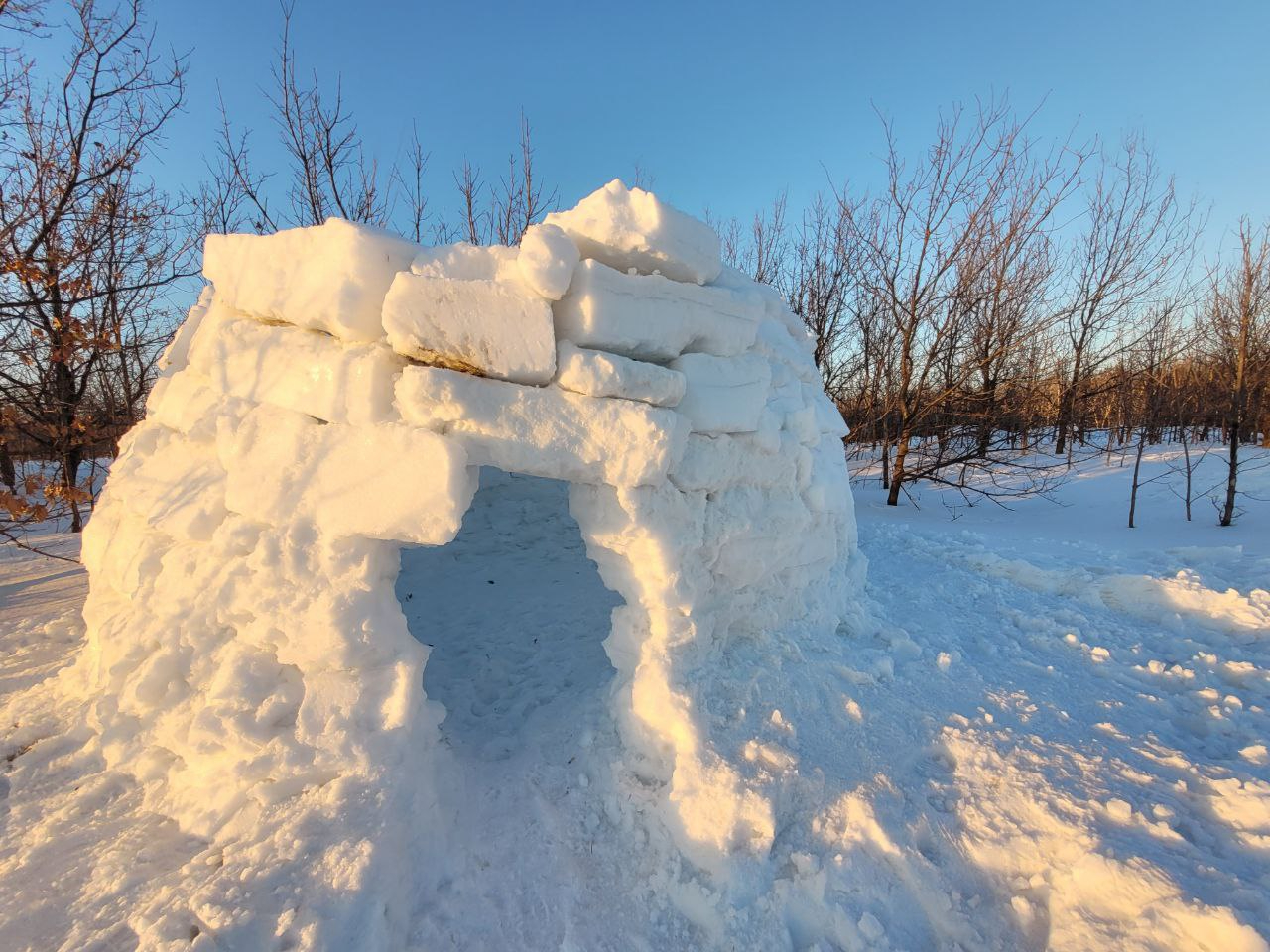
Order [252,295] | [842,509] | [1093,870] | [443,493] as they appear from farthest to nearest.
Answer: [842,509]
[252,295]
[443,493]
[1093,870]

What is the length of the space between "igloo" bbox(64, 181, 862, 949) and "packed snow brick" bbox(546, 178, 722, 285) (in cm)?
1

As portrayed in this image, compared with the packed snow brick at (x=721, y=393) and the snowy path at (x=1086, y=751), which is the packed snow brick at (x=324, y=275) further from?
the snowy path at (x=1086, y=751)

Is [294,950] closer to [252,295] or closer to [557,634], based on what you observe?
[557,634]

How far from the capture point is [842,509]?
11.5ft

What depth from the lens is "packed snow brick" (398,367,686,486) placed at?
2.22 m

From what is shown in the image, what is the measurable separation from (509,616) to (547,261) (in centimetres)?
236

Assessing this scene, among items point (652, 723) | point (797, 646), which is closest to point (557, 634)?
point (652, 723)

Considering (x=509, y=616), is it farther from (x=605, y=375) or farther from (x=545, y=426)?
(x=605, y=375)

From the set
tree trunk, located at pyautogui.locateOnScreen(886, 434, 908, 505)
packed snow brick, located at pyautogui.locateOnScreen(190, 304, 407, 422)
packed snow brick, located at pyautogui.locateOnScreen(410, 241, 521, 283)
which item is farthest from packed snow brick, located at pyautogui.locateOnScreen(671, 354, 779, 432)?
tree trunk, located at pyautogui.locateOnScreen(886, 434, 908, 505)

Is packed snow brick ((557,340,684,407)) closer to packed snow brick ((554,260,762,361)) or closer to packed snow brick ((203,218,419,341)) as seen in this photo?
packed snow brick ((554,260,762,361))

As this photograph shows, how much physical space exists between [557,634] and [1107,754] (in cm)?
274

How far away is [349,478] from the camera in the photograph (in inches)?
88.3

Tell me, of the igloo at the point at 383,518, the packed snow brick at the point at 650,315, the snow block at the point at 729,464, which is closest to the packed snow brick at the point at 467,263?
the igloo at the point at 383,518

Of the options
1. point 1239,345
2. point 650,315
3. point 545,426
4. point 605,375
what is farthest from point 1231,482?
point 545,426
